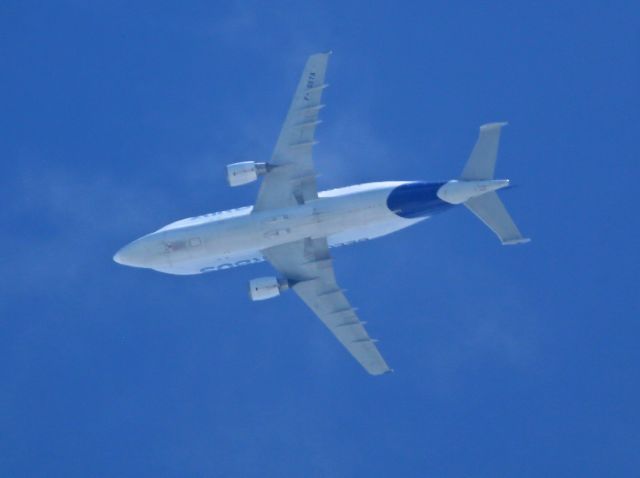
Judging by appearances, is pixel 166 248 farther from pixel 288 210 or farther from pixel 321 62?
pixel 321 62

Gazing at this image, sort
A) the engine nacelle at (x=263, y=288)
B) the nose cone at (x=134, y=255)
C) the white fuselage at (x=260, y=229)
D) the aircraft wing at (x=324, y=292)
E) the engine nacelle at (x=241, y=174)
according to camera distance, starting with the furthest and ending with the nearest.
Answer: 1. the aircraft wing at (x=324, y=292)
2. the engine nacelle at (x=263, y=288)
3. the nose cone at (x=134, y=255)
4. the engine nacelle at (x=241, y=174)
5. the white fuselage at (x=260, y=229)

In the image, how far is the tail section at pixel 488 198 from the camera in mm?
93375

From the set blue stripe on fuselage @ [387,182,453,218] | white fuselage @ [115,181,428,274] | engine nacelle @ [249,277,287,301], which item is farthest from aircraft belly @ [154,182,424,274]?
engine nacelle @ [249,277,287,301]

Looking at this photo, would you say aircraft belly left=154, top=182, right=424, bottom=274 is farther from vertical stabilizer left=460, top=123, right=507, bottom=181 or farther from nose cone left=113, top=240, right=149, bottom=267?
vertical stabilizer left=460, top=123, right=507, bottom=181

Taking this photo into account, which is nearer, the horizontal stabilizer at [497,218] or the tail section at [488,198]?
the tail section at [488,198]

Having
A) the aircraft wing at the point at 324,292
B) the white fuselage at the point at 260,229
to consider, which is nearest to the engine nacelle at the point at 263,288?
the aircraft wing at the point at 324,292

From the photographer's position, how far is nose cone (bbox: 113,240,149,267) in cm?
9531

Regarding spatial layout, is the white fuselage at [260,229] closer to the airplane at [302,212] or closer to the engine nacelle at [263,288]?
the airplane at [302,212]

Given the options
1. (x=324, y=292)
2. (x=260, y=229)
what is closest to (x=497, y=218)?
(x=324, y=292)

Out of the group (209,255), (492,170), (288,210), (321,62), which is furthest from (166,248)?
(492,170)

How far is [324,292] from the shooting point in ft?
326

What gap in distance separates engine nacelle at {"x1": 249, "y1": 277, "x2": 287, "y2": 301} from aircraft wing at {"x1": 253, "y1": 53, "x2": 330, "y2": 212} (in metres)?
5.24

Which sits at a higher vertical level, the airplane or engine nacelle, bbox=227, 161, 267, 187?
engine nacelle, bbox=227, 161, 267, 187

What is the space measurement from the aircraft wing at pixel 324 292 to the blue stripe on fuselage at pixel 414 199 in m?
6.34
